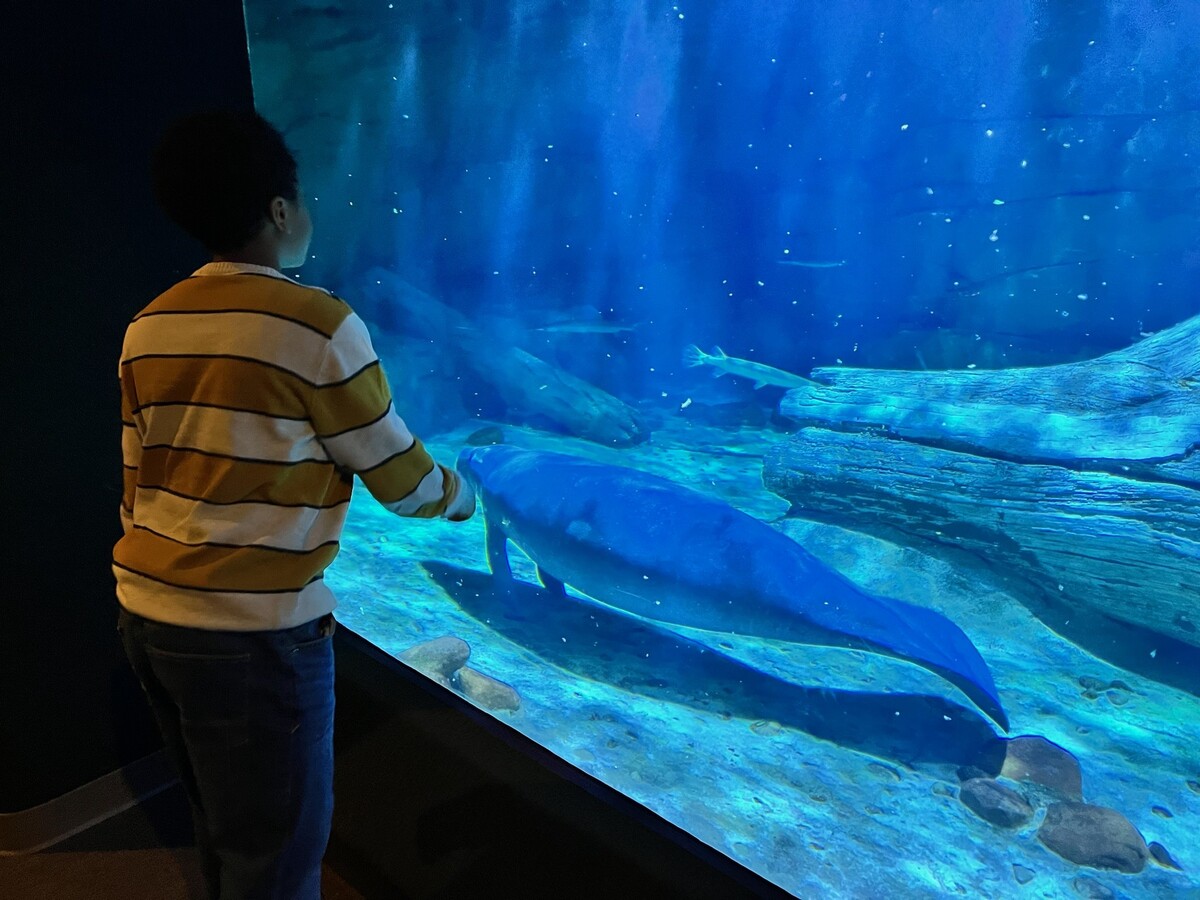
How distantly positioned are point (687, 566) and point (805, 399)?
178 centimetres

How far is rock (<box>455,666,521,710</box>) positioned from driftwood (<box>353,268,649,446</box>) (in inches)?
165

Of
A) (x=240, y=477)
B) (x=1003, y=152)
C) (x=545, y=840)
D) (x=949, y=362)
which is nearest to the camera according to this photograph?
(x=240, y=477)

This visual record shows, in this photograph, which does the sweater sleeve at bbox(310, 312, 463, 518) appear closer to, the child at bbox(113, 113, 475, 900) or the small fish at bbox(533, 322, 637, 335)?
the child at bbox(113, 113, 475, 900)

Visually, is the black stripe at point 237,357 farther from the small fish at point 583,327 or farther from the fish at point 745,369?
the small fish at point 583,327

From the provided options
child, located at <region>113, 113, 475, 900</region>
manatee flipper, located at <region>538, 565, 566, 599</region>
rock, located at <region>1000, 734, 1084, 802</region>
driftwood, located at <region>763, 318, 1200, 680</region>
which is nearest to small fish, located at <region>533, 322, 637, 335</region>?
driftwood, located at <region>763, 318, 1200, 680</region>

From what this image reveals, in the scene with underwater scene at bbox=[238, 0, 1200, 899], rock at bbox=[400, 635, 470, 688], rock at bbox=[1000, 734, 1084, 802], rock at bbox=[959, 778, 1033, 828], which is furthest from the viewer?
rock at bbox=[400, 635, 470, 688]

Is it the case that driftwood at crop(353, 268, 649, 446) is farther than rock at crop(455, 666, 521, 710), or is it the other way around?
driftwood at crop(353, 268, 649, 446)

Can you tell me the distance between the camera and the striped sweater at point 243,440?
0.95 meters

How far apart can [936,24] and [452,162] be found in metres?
4.95

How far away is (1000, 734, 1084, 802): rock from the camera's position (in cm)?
226

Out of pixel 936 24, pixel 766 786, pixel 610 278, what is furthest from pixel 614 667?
pixel 610 278

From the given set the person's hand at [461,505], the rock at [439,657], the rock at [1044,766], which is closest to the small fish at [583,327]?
the rock at [439,657]

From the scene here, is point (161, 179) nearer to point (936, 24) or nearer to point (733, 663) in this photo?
point (733, 663)

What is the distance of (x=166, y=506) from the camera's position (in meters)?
1.01
